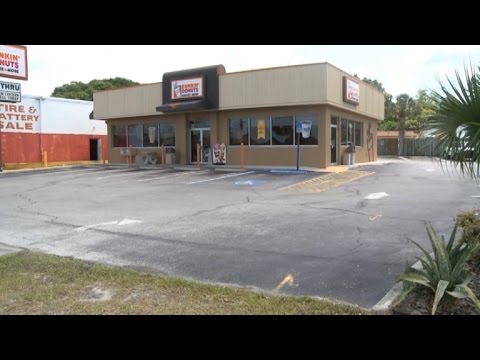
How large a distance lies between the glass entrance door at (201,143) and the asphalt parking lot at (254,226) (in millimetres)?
8227

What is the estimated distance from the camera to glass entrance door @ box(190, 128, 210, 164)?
2434 centimetres

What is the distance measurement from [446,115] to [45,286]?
16.2ft

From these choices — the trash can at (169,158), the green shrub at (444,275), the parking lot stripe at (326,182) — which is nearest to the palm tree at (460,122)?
the green shrub at (444,275)

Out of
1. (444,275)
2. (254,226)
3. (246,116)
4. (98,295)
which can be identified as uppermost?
(246,116)

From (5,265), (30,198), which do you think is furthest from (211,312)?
(30,198)

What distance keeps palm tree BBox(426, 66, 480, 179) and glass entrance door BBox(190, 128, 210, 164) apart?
19.9 meters

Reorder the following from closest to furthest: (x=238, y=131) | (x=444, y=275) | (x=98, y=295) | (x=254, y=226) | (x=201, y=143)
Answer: (x=444, y=275) < (x=98, y=295) < (x=254, y=226) < (x=238, y=131) < (x=201, y=143)

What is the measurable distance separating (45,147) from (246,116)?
16640 millimetres

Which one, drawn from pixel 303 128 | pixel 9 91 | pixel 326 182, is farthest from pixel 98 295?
pixel 9 91

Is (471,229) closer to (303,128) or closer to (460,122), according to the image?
(460,122)

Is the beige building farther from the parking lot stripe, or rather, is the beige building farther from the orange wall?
the orange wall

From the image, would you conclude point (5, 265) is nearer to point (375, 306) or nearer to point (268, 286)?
point (268, 286)

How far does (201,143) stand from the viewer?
24.7m

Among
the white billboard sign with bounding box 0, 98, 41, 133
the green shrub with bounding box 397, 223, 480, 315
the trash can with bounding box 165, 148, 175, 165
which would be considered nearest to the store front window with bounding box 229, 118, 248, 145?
the trash can with bounding box 165, 148, 175, 165
